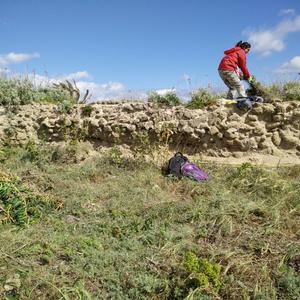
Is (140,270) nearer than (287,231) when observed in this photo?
Yes

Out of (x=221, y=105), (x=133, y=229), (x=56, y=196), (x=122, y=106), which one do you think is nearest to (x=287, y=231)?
(x=133, y=229)

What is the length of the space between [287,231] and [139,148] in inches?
140

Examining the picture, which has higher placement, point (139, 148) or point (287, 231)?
point (139, 148)

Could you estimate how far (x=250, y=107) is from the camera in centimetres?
784

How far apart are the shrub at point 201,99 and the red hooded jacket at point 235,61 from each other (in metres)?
0.62

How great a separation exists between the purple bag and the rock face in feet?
3.92

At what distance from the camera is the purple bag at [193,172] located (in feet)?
21.0

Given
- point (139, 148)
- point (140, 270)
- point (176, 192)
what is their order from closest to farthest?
point (140, 270) → point (176, 192) → point (139, 148)

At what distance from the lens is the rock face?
771cm

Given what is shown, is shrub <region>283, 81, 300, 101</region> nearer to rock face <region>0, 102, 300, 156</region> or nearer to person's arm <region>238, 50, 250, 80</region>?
rock face <region>0, 102, 300, 156</region>

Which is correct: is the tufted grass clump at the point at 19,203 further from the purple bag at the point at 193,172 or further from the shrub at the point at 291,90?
the shrub at the point at 291,90

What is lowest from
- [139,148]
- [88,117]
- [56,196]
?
[56,196]

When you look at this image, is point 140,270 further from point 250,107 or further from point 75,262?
point 250,107

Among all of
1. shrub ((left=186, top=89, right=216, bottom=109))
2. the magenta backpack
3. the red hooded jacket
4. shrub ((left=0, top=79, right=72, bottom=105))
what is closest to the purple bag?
the magenta backpack
